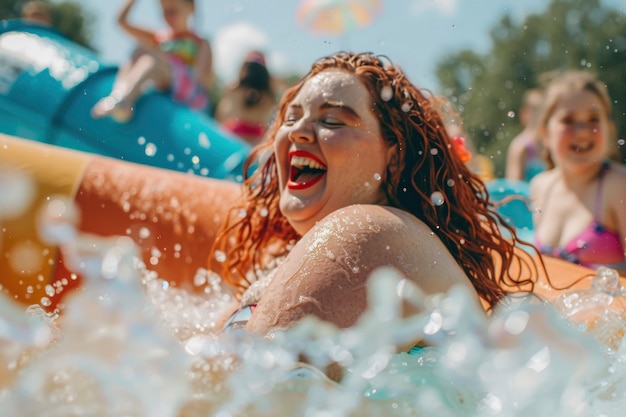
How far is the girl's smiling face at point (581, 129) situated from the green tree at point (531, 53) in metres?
12.8

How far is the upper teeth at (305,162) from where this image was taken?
1.48m

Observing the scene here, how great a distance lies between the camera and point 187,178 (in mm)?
2373

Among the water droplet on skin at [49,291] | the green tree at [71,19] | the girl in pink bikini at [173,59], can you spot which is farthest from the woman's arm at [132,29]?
the green tree at [71,19]

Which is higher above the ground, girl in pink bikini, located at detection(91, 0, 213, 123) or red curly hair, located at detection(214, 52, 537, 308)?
red curly hair, located at detection(214, 52, 537, 308)

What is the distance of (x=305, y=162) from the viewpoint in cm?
149

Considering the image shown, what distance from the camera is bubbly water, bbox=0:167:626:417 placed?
96cm

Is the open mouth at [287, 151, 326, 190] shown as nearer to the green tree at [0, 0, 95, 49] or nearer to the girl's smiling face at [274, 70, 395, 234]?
the girl's smiling face at [274, 70, 395, 234]

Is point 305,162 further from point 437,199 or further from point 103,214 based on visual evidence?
point 103,214

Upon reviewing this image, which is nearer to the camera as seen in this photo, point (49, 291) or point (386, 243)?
point (386, 243)

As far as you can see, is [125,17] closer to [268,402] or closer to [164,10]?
[164,10]

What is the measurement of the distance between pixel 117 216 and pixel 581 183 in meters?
1.52

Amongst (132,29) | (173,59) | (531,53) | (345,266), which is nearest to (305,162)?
(345,266)

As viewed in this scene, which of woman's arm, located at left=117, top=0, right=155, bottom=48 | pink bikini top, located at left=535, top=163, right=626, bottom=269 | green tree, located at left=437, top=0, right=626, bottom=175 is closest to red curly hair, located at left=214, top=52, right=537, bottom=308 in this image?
pink bikini top, located at left=535, top=163, right=626, bottom=269

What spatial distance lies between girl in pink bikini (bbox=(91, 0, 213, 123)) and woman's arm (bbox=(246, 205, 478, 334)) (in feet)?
7.99
